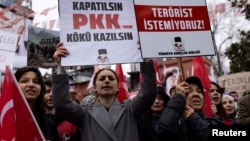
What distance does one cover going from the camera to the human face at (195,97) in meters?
3.67

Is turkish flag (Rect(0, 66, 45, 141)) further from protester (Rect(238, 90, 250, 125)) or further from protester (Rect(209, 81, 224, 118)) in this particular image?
protester (Rect(209, 81, 224, 118))

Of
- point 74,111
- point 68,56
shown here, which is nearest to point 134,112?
point 74,111

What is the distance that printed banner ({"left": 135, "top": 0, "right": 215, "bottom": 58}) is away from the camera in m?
3.34

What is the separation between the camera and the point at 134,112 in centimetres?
311

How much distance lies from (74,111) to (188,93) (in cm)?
122

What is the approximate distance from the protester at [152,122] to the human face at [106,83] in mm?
393

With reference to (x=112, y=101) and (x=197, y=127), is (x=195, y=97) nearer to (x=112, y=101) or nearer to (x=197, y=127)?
(x=197, y=127)

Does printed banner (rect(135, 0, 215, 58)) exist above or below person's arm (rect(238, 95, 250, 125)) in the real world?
above

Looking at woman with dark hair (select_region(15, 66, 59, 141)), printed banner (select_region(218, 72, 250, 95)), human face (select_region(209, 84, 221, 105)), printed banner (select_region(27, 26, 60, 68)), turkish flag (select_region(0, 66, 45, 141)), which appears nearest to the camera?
turkish flag (select_region(0, 66, 45, 141))

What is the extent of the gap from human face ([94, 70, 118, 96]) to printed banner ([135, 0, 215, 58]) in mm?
327

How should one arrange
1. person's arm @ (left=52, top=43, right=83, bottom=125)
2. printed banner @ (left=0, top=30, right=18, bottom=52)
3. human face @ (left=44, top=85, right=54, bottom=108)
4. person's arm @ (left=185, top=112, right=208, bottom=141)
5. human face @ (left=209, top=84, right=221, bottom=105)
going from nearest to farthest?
person's arm @ (left=52, top=43, right=83, bottom=125), person's arm @ (left=185, top=112, right=208, bottom=141), human face @ (left=44, top=85, right=54, bottom=108), printed banner @ (left=0, top=30, right=18, bottom=52), human face @ (left=209, top=84, right=221, bottom=105)

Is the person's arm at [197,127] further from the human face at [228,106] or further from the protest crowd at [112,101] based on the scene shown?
the human face at [228,106]

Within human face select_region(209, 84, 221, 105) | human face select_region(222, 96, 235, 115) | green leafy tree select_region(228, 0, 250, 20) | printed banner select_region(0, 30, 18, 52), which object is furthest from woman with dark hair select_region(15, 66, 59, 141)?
green leafy tree select_region(228, 0, 250, 20)

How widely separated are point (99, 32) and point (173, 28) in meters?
0.67
